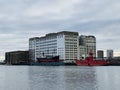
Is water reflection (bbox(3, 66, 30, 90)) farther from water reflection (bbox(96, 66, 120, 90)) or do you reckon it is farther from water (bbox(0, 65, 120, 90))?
water reflection (bbox(96, 66, 120, 90))

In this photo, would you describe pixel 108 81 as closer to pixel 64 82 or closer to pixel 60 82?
pixel 64 82

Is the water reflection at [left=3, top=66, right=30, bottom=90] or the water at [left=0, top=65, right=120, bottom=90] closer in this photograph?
the water at [left=0, top=65, right=120, bottom=90]

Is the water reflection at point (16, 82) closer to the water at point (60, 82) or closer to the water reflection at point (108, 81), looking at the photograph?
the water at point (60, 82)

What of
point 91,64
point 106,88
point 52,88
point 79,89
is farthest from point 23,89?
point 91,64

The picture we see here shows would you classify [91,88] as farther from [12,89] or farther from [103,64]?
[103,64]

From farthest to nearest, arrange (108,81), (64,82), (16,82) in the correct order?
(108,81) < (16,82) < (64,82)

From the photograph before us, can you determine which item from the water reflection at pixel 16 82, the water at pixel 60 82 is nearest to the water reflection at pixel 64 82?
the water at pixel 60 82

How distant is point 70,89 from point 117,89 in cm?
640

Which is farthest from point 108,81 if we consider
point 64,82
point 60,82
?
point 60,82

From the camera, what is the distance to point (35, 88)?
1604 inches

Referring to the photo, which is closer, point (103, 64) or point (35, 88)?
point (35, 88)

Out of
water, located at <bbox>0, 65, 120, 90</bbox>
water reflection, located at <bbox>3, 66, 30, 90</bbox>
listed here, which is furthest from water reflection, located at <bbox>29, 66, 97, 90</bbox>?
water reflection, located at <bbox>3, 66, 30, 90</bbox>

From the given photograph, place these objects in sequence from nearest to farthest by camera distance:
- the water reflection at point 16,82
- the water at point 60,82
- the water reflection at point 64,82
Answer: the water reflection at point 64,82 < the water at point 60,82 < the water reflection at point 16,82

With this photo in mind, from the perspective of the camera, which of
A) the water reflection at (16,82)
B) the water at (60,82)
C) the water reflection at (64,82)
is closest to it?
the water reflection at (64,82)
